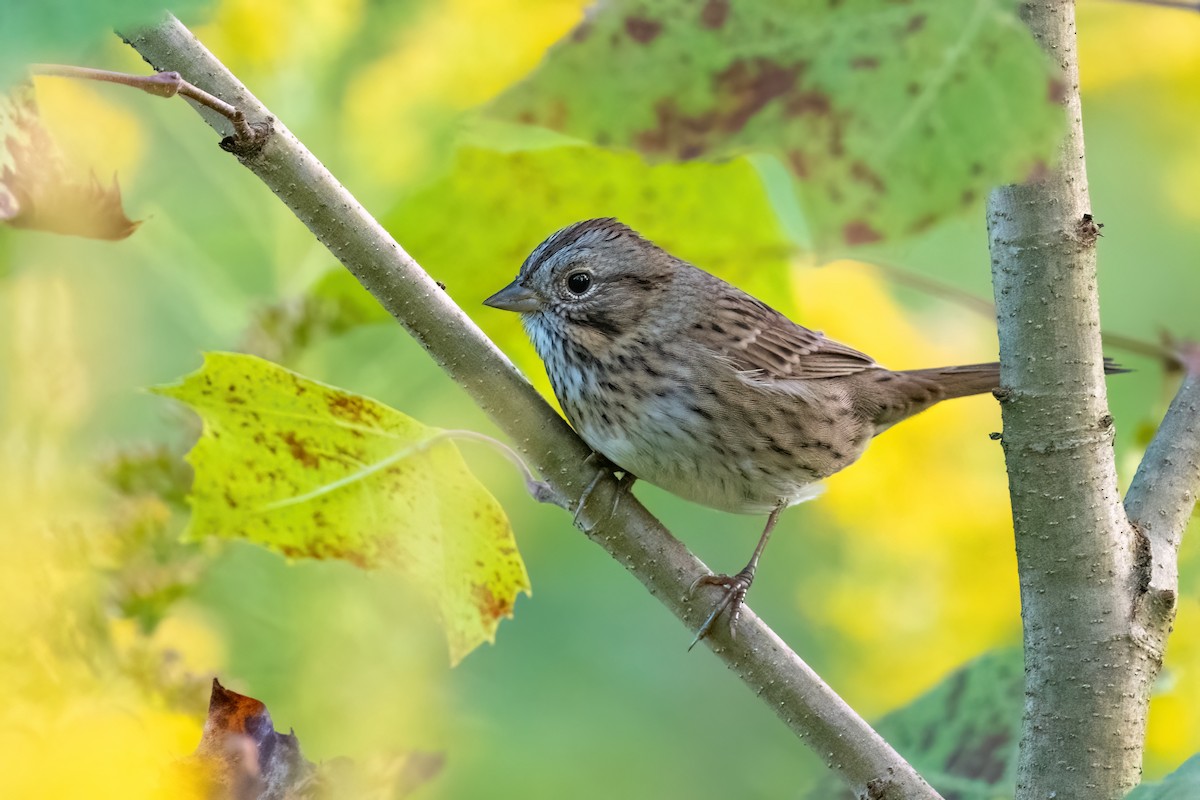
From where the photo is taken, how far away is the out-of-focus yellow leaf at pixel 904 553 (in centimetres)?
219

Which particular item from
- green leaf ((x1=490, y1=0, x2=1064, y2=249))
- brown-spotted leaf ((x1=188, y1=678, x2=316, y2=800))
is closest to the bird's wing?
brown-spotted leaf ((x1=188, y1=678, x2=316, y2=800))

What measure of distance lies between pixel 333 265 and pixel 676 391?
0.64m

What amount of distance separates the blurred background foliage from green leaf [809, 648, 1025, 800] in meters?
0.20

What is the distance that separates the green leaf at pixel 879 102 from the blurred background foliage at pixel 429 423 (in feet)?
1.19

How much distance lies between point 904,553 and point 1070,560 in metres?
0.91

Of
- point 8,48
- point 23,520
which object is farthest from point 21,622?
point 8,48

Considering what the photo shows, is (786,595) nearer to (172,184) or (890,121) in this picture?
(172,184)

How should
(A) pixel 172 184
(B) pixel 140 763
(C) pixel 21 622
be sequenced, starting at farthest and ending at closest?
1. (A) pixel 172 184
2. (C) pixel 21 622
3. (B) pixel 140 763

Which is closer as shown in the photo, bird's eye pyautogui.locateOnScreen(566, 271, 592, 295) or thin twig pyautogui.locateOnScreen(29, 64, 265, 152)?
thin twig pyautogui.locateOnScreen(29, 64, 265, 152)

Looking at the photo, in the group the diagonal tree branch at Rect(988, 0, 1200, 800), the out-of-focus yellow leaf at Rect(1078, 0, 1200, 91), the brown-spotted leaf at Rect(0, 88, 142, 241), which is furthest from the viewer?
the out-of-focus yellow leaf at Rect(1078, 0, 1200, 91)

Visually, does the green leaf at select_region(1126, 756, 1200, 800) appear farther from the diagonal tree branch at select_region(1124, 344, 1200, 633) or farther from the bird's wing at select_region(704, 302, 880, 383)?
the bird's wing at select_region(704, 302, 880, 383)

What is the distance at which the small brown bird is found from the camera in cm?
197

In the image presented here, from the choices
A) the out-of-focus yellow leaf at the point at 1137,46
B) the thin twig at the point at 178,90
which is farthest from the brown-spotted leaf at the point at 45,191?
the out-of-focus yellow leaf at the point at 1137,46

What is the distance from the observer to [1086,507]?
1.30 m
